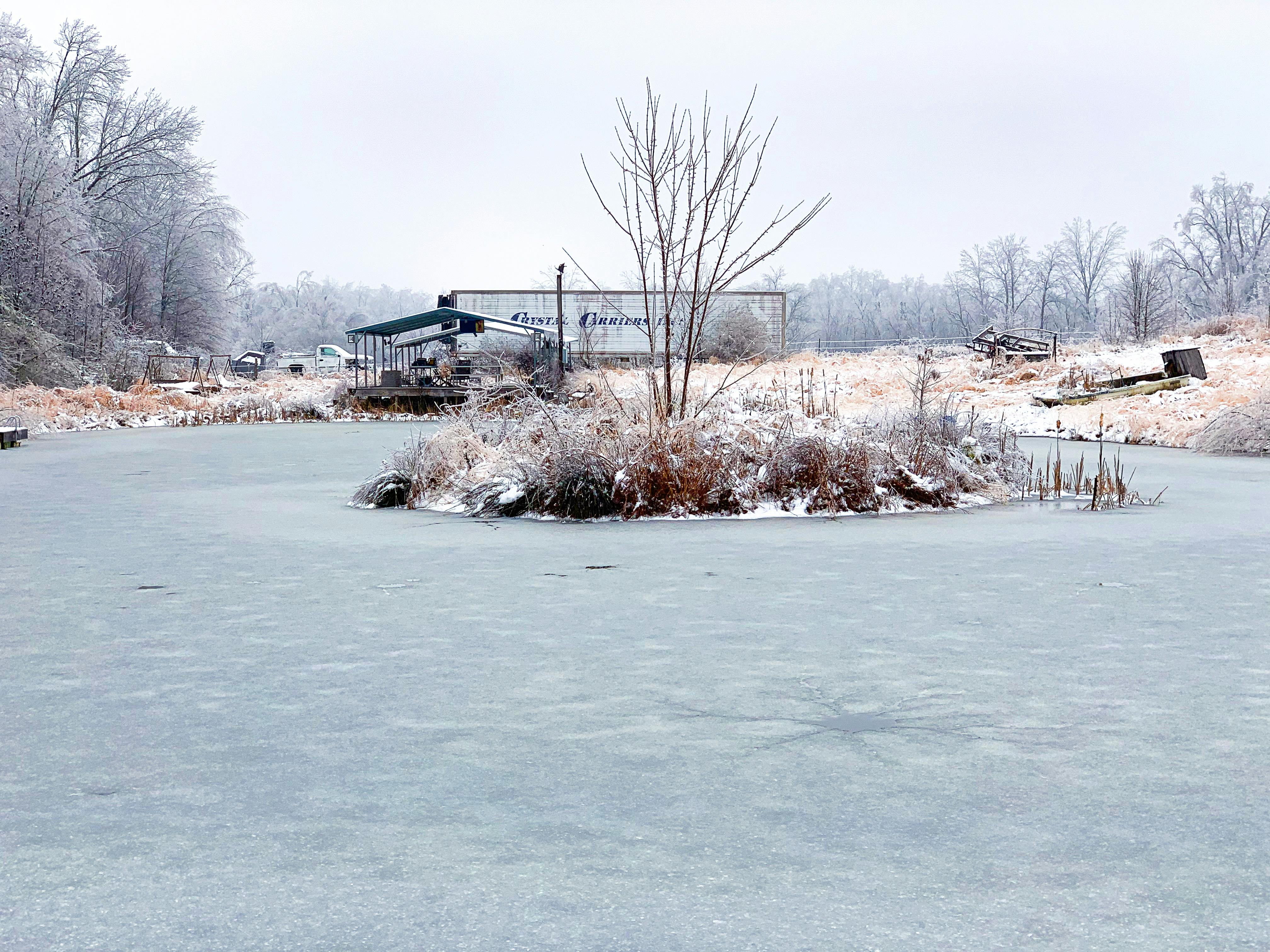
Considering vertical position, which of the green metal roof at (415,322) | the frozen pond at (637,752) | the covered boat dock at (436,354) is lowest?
the frozen pond at (637,752)

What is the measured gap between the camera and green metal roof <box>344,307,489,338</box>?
40.8 m

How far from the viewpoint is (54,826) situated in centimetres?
312

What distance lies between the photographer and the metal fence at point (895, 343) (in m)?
64.6

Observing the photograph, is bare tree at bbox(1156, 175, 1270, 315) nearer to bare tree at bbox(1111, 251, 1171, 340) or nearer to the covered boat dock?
bare tree at bbox(1111, 251, 1171, 340)

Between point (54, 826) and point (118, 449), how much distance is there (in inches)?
758

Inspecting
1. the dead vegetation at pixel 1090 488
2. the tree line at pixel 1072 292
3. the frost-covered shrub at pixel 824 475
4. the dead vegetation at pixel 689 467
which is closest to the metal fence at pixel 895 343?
the tree line at pixel 1072 292

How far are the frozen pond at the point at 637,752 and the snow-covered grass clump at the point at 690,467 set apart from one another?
2.44 m

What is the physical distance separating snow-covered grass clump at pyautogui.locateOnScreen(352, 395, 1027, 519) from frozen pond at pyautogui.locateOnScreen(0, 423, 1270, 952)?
2.44 m

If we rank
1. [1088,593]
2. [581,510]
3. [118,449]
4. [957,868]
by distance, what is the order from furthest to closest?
[118,449], [581,510], [1088,593], [957,868]

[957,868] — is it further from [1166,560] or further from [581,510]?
[581,510]

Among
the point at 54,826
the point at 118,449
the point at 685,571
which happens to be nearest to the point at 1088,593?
the point at 685,571

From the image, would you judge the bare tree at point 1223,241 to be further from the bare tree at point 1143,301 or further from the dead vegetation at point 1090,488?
the dead vegetation at point 1090,488

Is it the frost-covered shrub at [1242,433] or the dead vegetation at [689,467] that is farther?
the frost-covered shrub at [1242,433]

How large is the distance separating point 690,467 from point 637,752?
6896mm
